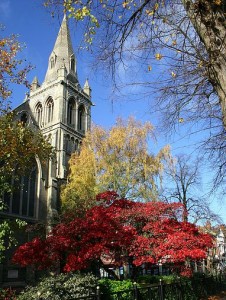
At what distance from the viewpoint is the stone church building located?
29784 millimetres

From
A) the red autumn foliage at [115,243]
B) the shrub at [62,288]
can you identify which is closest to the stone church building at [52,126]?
the red autumn foliage at [115,243]

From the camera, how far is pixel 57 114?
4050cm

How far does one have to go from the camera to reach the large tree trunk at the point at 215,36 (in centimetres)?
397

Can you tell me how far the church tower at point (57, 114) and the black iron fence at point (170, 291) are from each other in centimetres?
1632

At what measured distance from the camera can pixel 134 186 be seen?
23.3 m

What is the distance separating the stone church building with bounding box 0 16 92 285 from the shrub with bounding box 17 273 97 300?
16.3m

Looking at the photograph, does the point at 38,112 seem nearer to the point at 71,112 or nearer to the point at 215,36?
the point at 71,112

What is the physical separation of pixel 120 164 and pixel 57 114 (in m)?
18.9

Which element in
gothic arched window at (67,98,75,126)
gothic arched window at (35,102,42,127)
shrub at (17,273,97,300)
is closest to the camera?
shrub at (17,273,97,300)

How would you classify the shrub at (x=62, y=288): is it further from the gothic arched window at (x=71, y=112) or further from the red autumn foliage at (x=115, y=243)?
the gothic arched window at (x=71, y=112)

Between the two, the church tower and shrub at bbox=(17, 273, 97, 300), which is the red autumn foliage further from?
the church tower

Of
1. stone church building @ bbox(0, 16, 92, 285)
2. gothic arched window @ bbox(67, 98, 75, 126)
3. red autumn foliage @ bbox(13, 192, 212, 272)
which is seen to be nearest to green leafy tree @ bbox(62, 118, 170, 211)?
stone church building @ bbox(0, 16, 92, 285)

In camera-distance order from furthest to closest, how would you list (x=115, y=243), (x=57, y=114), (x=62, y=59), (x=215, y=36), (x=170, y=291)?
(x=62, y=59) → (x=57, y=114) → (x=170, y=291) → (x=115, y=243) → (x=215, y=36)

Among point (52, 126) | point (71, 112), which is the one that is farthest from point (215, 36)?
point (71, 112)
